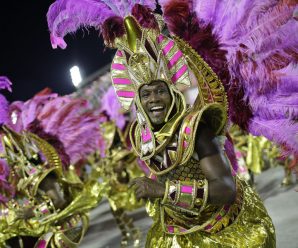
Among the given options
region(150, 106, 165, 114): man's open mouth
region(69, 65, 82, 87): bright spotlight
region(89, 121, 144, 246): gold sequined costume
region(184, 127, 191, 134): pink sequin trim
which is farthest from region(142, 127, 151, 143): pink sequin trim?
region(69, 65, 82, 87): bright spotlight

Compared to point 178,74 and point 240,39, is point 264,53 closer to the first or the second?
point 240,39

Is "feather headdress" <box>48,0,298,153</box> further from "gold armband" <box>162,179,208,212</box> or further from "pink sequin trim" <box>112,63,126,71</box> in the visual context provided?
"gold armband" <box>162,179,208,212</box>

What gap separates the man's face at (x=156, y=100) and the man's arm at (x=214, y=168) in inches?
7.8

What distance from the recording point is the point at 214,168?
5.94 feet

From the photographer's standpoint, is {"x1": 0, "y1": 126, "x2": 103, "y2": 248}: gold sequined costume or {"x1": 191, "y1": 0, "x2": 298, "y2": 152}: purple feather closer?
{"x1": 191, "y1": 0, "x2": 298, "y2": 152}: purple feather

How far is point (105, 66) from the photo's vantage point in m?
18.5

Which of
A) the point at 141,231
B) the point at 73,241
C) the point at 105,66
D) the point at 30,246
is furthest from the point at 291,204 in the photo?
the point at 105,66

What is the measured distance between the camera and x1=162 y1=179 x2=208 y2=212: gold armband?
5.85ft

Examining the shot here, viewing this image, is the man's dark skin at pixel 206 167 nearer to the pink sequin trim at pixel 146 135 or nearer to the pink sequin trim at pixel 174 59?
the pink sequin trim at pixel 146 135

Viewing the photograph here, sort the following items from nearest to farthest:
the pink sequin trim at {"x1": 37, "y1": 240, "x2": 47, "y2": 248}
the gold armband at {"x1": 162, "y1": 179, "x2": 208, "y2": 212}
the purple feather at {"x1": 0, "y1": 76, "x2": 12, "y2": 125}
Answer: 1. the gold armband at {"x1": 162, "y1": 179, "x2": 208, "y2": 212}
2. the pink sequin trim at {"x1": 37, "y1": 240, "x2": 47, "y2": 248}
3. the purple feather at {"x1": 0, "y1": 76, "x2": 12, "y2": 125}

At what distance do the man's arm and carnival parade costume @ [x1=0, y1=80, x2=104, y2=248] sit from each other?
8.08 ft

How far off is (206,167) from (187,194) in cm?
15

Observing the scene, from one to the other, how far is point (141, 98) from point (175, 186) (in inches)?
18.9

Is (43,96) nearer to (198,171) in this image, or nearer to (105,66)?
(198,171)
